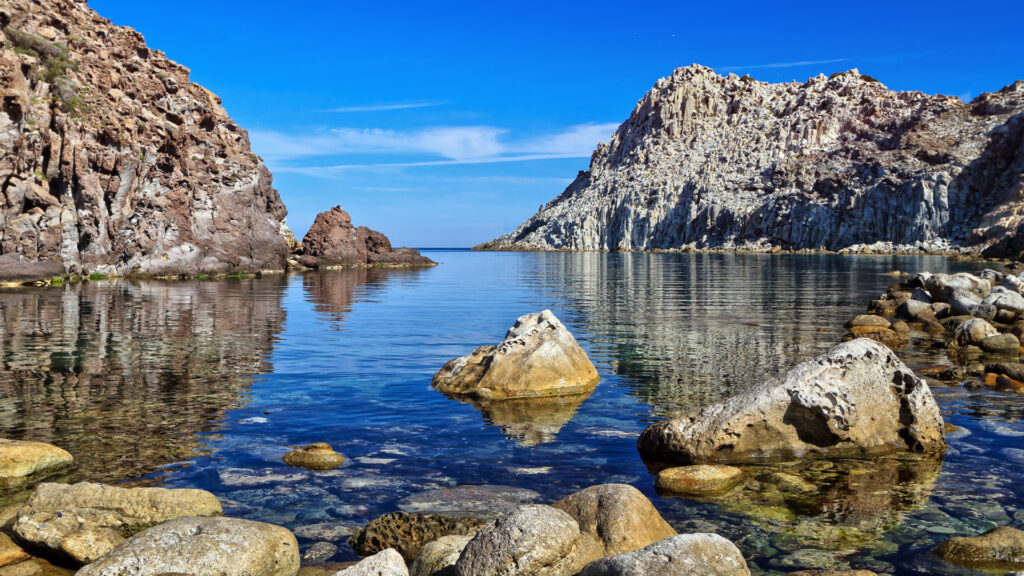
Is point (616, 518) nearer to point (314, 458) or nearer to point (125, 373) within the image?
point (314, 458)

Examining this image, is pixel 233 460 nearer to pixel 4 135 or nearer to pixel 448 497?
pixel 448 497

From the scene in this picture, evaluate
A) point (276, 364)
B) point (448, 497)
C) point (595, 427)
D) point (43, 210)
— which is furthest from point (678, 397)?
point (43, 210)

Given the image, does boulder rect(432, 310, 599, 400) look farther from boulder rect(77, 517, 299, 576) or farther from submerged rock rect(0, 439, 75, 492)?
boulder rect(77, 517, 299, 576)

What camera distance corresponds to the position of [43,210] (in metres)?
56.4

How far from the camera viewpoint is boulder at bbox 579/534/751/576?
19.4 feet

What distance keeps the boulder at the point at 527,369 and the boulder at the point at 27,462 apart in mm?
8553

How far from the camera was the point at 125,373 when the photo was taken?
62.0 feet

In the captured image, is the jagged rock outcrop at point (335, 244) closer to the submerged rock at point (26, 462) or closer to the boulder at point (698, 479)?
the submerged rock at point (26, 462)

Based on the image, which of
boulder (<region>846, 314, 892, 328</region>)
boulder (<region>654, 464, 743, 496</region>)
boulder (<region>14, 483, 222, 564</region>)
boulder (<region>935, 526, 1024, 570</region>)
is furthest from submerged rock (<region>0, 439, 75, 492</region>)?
boulder (<region>846, 314, 892, 328</region>)

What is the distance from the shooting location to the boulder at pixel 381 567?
5965 millimetres

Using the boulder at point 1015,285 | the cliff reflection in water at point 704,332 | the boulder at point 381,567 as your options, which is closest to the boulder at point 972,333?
the cliff reflection in water at point 704,332

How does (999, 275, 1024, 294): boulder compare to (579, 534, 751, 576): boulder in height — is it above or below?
above

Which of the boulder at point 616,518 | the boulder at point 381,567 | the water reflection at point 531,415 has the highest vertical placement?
the boulder at point 381,567

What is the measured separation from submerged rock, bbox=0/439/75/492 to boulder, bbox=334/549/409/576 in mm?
6645
